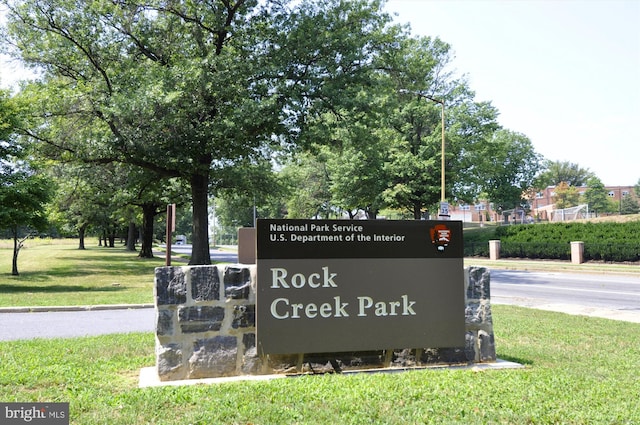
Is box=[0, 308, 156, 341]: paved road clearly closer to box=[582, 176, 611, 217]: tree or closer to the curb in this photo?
the curb

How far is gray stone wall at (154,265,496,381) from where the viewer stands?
5.14 meters

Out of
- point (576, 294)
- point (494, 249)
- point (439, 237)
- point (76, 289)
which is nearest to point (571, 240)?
point (494, 249)

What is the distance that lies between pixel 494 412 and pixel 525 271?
23.1m

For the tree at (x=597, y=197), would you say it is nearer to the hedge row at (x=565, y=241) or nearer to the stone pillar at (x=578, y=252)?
the hedge row at (x=565, y=241)

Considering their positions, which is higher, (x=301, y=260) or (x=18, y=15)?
(x=18, y=15)

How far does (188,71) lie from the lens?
57.2 ft

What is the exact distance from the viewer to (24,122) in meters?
18.6

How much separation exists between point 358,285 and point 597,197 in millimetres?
82627

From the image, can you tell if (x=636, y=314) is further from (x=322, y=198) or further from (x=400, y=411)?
(x=322, y=198)

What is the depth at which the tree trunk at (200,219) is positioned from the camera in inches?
826

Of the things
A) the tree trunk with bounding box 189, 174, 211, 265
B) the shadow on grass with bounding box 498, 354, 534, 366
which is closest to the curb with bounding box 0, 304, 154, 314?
the shadow on grass with bounding box 498, 354, 534, 366

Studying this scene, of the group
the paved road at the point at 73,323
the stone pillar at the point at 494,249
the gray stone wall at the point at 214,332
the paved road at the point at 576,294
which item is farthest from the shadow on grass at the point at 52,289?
the stone pillar at the point at 494,249

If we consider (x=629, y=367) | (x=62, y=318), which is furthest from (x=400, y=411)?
(x=62, y=318)

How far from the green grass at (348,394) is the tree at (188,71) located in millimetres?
12553
